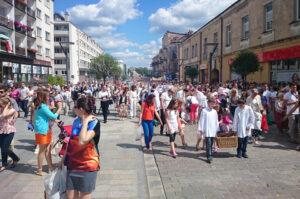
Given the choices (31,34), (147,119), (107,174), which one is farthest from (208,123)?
(31,34)

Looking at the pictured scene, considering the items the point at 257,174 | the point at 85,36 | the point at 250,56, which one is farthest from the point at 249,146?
the point at 85,36

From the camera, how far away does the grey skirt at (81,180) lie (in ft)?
9.64

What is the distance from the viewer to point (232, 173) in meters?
5.21

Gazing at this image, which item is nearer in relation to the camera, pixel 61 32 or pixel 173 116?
pixel 173 116

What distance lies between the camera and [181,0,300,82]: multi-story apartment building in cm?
1549

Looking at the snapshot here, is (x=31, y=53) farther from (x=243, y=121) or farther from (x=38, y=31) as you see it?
(x=243, y=121)

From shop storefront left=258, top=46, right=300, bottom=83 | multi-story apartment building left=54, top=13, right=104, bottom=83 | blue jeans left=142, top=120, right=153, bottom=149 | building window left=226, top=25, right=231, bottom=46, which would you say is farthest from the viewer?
multi-story apartment building left=54, top=13, right=104, bottom=83

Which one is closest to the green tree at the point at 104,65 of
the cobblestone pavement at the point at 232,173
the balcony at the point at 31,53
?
the balcony at the point at 31,53

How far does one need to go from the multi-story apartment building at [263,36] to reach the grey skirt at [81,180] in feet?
48.6

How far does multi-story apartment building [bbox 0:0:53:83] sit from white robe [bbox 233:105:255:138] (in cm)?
2444

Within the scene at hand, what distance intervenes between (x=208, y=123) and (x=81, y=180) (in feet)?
12.6

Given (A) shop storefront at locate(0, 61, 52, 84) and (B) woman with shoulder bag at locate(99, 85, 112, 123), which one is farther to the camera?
(A) shop storefront at locate(0, 61, 52, 84)

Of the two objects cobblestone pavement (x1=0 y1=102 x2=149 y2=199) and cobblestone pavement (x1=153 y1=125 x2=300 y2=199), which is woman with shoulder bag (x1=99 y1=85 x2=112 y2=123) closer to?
cobblestone pavement (x1=0 y1=102 x2=149 y2=199)

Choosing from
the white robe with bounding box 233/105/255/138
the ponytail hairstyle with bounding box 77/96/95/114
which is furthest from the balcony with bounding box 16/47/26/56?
the ponytail hairstyle with bounding box 77/96/95/114
